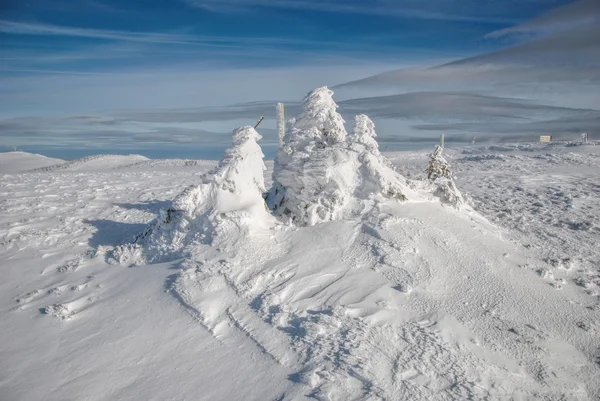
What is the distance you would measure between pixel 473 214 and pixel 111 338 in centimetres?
676

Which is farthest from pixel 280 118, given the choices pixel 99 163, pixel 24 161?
pixel 24 161

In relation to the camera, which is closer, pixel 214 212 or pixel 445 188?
pixel 214 212

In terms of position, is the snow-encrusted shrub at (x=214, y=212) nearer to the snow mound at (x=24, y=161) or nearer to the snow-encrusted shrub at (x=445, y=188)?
the snow-encrusted shrub at (x=445, y=188)

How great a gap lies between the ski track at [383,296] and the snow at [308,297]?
22 mm

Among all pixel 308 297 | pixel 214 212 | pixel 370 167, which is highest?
pixel 370 167

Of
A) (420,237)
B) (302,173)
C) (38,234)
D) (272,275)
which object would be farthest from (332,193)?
(38,234)

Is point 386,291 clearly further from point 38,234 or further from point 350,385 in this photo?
point 38,234

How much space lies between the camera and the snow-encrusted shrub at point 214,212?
664 cm

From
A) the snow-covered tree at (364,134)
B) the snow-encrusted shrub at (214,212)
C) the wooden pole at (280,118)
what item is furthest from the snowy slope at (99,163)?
the snow-covered tree at (364,134)

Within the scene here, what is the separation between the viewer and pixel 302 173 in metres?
7.54

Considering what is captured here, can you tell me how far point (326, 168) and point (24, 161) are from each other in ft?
122

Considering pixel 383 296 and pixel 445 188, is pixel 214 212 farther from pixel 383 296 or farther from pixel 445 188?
pixel 445 188

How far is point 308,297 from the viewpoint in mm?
5297

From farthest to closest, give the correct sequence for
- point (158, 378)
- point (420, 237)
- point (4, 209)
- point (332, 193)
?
point (4, 209)
point (332, 193)
point (420, 237)
point (158, 378)
